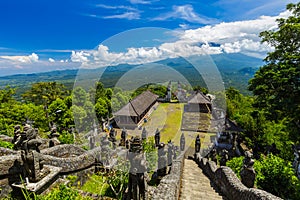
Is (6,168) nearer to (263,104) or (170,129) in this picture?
(263,104)

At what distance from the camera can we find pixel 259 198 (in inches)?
201

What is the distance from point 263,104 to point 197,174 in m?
7.59

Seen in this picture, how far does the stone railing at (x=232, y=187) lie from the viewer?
5.27 metres

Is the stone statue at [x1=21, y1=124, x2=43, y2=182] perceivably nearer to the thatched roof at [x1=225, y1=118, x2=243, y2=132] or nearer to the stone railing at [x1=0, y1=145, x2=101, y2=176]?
the stone railing at [x1=0, y1=145, x2=101, y2=176]

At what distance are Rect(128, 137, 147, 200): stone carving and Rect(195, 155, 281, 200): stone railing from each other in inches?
129

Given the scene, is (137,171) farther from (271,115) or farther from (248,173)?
(271,115)

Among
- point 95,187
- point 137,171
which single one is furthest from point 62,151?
point 137,171

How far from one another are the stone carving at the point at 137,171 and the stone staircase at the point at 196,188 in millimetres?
2323

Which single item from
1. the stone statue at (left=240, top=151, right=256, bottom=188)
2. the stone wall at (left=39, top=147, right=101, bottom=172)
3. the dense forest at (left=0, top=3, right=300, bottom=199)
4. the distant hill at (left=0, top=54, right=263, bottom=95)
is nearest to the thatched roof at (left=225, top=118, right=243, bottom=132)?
the dense forest at (left=0, top=3, right=300, bottom=199)

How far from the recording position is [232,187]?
6777 mm

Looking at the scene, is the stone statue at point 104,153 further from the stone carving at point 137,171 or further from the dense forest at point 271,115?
the dense forest at point 271,115

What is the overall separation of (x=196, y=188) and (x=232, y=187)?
6.10 ft

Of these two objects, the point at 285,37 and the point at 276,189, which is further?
the point at 285,37

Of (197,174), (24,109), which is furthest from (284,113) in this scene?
(24,109)
